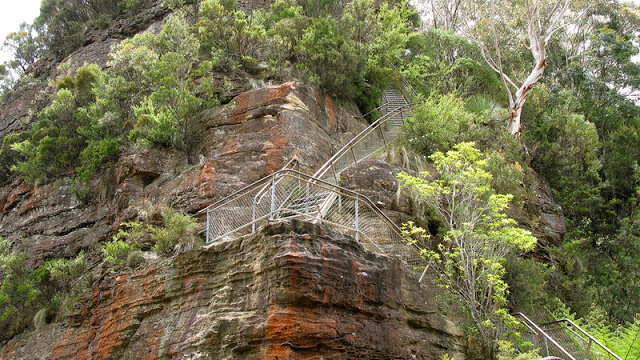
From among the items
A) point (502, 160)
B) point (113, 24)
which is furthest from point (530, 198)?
point (113, 24)

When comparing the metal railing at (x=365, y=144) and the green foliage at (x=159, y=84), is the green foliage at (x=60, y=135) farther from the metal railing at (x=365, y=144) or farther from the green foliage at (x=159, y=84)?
the metal railing at (x=365, y=144)

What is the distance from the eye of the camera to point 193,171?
14.1 meters

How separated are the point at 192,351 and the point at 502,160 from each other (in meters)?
10.4

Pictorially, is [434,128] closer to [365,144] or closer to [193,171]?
[365,144]

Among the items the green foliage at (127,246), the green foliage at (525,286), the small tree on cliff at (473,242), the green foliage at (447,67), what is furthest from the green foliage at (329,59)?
the green foliage at (525,286)

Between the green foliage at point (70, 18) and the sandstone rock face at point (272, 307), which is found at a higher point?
the green foliage at point (70, 18)

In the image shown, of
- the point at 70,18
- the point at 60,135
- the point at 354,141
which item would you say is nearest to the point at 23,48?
the point at 70,18

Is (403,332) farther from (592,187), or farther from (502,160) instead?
(592,187)

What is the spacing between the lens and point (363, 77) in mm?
19484

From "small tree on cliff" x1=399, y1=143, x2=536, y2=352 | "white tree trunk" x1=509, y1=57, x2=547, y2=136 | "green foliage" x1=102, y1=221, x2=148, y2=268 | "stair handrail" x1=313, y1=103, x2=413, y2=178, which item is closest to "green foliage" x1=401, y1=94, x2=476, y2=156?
"stair handrail" x1=313, y1=103, x2=413, y2=178

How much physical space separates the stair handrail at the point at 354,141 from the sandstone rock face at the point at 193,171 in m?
0.63

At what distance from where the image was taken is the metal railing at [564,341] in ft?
35.2

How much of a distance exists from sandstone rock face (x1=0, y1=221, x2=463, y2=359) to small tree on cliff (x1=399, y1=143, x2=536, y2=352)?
675 mm

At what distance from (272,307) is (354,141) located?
9266 millimetres
